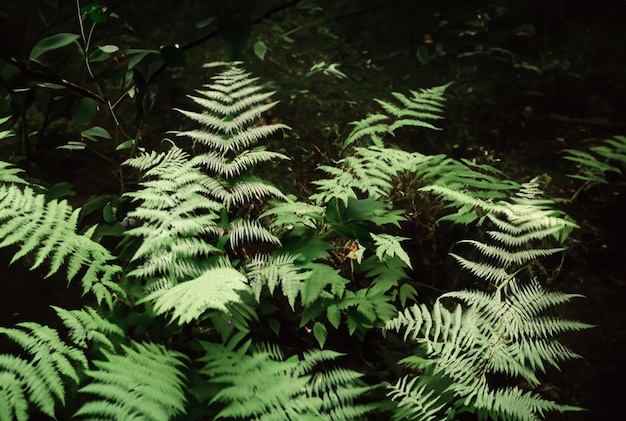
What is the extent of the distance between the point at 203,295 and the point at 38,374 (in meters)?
0.76

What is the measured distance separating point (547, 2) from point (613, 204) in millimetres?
1863

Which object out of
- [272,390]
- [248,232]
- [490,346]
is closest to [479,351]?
[490,346]

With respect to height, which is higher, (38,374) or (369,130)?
(369,130)

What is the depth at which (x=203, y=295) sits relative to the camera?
1870 millimetres

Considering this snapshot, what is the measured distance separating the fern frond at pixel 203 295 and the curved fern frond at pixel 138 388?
22 cm

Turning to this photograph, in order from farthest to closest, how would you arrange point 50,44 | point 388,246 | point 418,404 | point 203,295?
→ point 50,44 < point 388,246 < point 418,404 < point 203,295

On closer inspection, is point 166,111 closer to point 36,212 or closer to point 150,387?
point 36,212

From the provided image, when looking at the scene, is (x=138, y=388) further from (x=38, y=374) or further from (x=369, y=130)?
(x=369, y=130)

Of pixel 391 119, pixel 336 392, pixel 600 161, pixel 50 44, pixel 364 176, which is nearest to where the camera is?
pixel 336 392

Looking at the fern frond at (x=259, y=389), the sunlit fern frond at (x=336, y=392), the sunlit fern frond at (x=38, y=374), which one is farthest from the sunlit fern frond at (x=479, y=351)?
the sunlit fern frond at (x=38, y=374)

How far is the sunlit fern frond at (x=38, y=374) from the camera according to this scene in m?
1.71

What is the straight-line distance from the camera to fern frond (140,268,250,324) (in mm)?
1803

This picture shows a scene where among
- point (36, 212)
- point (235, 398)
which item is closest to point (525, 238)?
point (235, 398)

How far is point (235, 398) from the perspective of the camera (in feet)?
5.92
